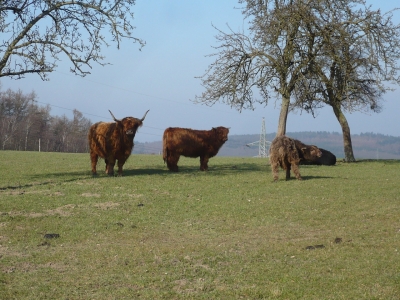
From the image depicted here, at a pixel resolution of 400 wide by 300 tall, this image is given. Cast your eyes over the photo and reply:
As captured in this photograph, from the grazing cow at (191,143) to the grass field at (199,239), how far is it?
3.49 m

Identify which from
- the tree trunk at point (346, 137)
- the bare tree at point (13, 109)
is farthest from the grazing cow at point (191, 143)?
the bare tree at point (13, 109)

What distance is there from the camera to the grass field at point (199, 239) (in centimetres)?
775

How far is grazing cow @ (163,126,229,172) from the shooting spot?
72.2ft

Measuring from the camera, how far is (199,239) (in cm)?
1102

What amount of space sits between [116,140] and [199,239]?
10.1 metres

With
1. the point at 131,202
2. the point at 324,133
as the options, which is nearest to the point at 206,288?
the point at 131,202

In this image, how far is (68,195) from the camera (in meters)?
15.7

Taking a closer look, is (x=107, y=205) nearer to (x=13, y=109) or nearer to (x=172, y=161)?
(x=172, y=161)

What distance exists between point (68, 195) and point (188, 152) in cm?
747

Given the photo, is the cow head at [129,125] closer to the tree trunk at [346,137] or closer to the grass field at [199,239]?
the grass field at [199,239]

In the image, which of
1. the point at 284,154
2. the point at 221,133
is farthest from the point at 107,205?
the point at 221,133

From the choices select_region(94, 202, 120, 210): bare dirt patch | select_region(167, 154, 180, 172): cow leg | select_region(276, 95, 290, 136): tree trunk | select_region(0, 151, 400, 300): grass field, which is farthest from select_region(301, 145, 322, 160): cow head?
select_region(276, 95, 290, 136): tree trunk

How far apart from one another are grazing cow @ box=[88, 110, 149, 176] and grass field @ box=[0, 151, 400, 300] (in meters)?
→ 1.98

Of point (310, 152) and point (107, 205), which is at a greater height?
point (310, 152)
